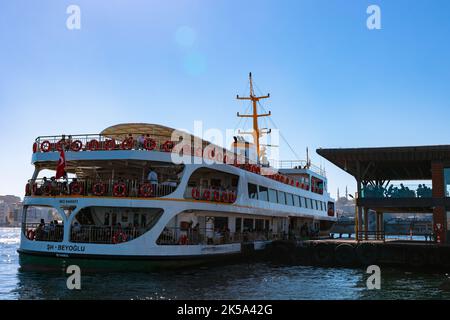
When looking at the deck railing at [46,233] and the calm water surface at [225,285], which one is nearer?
the calm water surface at [225,285]

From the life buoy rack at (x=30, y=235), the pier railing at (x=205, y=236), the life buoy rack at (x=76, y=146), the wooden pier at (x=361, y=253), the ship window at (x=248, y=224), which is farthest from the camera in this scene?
the ship window at (x=248, y=224)

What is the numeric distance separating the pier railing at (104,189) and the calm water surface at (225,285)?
353cm

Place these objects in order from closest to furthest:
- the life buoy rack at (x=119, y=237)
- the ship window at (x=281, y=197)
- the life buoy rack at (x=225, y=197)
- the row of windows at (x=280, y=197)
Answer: the life buoy rack at (x=119, y=237) < the life buoy rack at (x=225, y=197) < the row of windows at (x=280, y=197) < the ship window at (x=281, y=197)

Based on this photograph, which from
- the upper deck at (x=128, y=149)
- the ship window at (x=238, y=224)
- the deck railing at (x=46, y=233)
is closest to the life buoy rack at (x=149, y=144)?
the upper deck at (x=128, y=149)

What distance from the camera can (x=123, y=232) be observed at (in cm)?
2011

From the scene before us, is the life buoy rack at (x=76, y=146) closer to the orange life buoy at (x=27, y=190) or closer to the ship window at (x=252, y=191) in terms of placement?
the orange life buoy at (x=27, y=190)

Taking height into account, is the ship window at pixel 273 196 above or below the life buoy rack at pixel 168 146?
below

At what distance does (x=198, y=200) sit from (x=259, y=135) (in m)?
18.6

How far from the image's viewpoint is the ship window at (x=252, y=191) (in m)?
29.0

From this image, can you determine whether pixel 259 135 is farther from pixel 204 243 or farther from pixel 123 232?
pixel 123 232

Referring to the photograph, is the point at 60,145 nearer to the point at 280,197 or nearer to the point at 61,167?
the point at 61,167

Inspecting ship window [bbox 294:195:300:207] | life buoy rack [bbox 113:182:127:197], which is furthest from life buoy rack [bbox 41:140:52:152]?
ship window [bbox 294:195:300:207]

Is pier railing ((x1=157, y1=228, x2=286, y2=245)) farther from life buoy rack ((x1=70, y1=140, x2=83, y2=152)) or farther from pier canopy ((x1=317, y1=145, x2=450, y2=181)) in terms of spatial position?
pier canopy ((x1=317, y1=145, x2=450, y2=181))

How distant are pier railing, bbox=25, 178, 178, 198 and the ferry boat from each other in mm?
45
